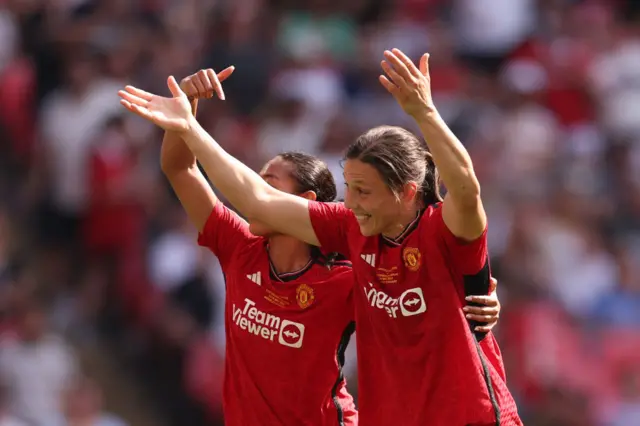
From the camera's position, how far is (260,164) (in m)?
9.52

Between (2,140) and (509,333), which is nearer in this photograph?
(509,333)

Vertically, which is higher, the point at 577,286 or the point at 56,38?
the point at 56,38

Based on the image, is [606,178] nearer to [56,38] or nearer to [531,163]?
[531,163]

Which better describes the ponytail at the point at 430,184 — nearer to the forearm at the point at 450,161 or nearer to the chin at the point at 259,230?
the forearm at the point at 450,161

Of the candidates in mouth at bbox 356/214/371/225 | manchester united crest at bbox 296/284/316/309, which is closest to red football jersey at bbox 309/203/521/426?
mouth at bbox 356/214/371/225

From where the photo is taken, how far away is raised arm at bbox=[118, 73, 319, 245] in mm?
4727

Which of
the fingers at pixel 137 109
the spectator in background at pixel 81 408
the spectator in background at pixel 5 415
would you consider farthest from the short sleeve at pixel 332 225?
the spectator in background at pixel 5 415

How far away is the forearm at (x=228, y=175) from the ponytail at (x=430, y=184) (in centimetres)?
60

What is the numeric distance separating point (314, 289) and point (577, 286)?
192 inches

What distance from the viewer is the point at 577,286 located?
9.57 metres

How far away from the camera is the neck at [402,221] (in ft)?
→ 15.0

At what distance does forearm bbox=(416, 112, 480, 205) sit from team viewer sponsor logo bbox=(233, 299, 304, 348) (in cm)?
109

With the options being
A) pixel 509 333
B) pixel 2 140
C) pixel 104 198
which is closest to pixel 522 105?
pixel 509 333

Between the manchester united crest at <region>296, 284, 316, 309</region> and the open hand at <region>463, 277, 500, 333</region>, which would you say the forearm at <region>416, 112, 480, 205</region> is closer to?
the open hand at <region>463, 277, 500, 333</region>
